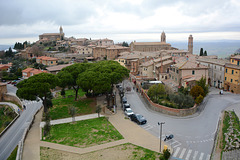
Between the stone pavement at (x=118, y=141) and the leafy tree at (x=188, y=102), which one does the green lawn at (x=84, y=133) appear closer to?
the stone pavement at (x=118, y=141)

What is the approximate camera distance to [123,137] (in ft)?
73.9

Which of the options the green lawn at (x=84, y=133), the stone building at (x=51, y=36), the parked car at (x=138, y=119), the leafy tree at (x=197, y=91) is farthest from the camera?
the stone building at (x=51, y=36)

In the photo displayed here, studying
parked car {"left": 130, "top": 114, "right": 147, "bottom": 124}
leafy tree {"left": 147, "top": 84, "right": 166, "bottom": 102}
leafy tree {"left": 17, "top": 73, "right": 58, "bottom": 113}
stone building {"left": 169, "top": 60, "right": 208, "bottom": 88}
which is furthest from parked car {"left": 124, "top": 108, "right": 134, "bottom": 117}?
stone building {"left": 169, "top": 60, "right": 208, "bottom": 88}

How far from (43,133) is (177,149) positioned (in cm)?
1584

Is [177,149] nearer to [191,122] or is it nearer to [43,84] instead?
[191,122]

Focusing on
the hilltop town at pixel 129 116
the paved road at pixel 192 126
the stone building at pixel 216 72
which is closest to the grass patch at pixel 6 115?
the hilltop town at pixel 129 116

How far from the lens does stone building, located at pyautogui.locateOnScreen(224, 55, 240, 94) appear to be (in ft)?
123

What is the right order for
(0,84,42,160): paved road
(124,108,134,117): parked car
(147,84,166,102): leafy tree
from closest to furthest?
(0,84,42,160): paved road < (124,108,134,117): parked car < (147,84,166,102): leafy tree

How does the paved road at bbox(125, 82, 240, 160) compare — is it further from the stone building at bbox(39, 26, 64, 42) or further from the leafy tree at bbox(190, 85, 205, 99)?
the stone building at bbox(39, 26, 64, 42)

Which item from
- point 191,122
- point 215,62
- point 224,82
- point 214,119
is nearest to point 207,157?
point 191,122

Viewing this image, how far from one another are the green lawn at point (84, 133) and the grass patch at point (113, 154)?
1.70 metres

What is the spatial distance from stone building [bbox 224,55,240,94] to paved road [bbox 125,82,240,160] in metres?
2.23

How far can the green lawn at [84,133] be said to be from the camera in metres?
21.8

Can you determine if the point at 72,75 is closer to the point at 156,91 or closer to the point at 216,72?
the point at 156,91
